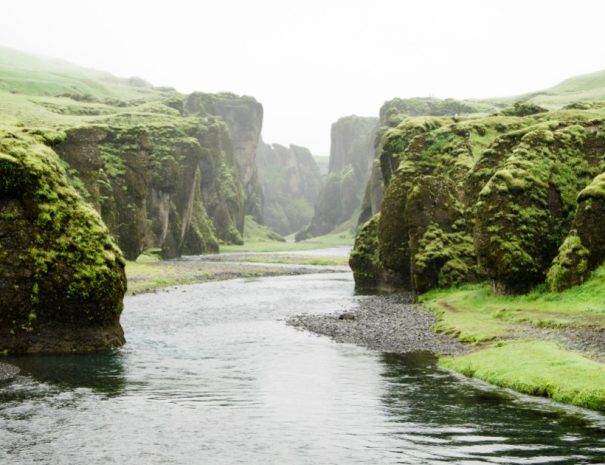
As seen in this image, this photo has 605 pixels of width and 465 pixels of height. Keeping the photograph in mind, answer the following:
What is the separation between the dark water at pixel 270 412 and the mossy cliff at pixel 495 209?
62.8ft

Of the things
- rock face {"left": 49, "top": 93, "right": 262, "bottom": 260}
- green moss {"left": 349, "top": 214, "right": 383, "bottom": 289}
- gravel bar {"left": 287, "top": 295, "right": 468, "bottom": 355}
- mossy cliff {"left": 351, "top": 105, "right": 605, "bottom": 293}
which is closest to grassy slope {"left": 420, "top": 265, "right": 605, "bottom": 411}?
gravel bar {"left": 287, "top": 295, "right": 468, "bottom": 355}

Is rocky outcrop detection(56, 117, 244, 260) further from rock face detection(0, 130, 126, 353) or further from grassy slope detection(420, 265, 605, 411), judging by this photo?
grassy slope detection(420, 265, 605, 411)

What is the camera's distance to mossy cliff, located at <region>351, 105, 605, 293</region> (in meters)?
52.7

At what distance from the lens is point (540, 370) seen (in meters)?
30.8

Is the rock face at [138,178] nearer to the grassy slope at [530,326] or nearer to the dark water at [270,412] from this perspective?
the grassy slope at [530,326]

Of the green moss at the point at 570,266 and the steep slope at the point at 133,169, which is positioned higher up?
the steep slope at the point at 133,169

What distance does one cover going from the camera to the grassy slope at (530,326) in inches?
1122

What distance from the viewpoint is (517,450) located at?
21.0 m

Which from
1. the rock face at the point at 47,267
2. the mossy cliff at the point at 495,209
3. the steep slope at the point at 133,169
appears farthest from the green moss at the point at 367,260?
the steep slope at the point at 133,169

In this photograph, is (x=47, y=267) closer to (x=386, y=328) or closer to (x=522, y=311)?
(x=386, y=328)

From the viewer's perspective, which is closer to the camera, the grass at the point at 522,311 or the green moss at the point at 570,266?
the grass at the point at 522,311

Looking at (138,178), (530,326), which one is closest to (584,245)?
(530,326)

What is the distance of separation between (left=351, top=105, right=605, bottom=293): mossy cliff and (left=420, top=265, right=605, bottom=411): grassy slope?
7.28 ft

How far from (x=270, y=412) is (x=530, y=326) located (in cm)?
2327
